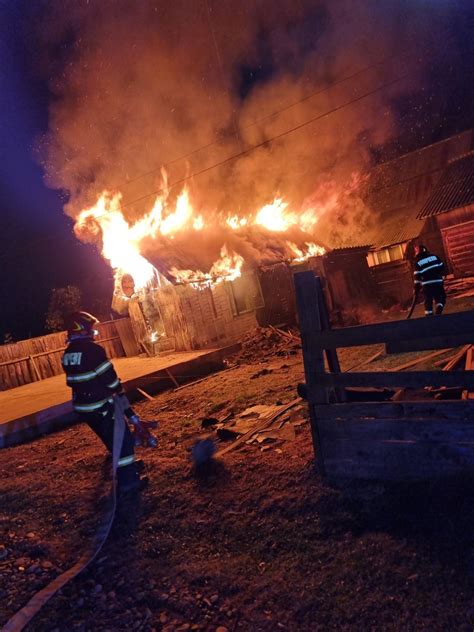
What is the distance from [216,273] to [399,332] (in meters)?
12.2

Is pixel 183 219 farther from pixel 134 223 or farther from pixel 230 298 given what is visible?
pixel 230 298

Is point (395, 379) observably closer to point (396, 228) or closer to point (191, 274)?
point (191, 274)

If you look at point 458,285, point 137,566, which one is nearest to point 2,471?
point 137,566

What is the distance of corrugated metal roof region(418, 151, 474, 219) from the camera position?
19.1 m

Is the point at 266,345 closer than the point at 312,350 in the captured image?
No

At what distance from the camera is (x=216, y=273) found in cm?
1523

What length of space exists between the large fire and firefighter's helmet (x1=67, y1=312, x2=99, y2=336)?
31.7 ft

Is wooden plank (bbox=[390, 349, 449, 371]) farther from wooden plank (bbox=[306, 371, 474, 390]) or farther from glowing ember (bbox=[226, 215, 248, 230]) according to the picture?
glowing ember (bbox=[226, 215, 248, 230])

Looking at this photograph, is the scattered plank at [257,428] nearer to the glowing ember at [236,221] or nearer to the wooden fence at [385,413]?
the wooden fence at [385,413]

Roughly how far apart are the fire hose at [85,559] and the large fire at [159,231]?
10184mm

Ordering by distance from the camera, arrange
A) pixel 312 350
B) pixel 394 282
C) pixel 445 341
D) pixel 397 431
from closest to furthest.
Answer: pixel 445 341 → pixel 397 431 → pixel 312 350 → pixel 394 282

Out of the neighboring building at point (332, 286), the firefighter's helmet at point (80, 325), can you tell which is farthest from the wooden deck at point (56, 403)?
the firefighter's helmet at point (80, 325)

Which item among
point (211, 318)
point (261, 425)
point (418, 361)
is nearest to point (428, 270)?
point (418, 361)

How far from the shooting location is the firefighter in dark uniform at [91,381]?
474 cm
